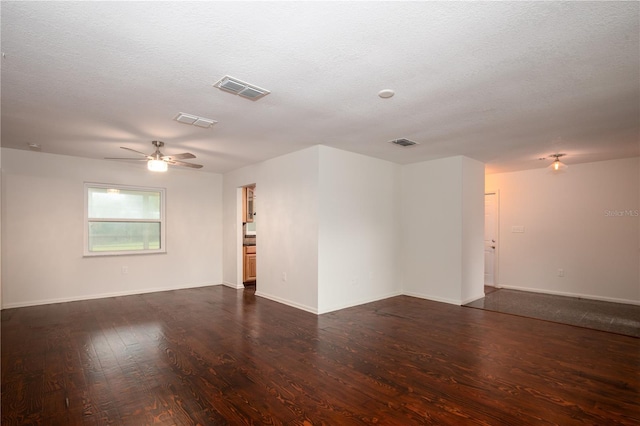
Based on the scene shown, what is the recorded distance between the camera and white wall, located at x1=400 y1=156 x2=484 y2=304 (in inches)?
213

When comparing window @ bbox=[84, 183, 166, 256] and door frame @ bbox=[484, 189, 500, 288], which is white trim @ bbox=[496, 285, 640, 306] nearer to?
door frame @ bbox=[484, 189, 500, 288]

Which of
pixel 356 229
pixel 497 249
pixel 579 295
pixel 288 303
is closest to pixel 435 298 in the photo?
pixel 356 229

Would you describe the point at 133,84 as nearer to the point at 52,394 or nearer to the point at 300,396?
the point at 52,394

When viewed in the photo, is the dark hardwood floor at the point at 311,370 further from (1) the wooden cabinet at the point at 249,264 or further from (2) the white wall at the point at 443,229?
(1) the wooden cabinet at the point at 249,264

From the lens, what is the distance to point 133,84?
2.71 metres

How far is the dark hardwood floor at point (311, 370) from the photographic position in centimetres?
225

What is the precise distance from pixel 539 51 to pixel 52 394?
4334 millimetres

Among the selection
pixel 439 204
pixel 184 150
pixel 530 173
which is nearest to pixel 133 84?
pixel 184 150

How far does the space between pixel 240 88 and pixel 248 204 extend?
465cm

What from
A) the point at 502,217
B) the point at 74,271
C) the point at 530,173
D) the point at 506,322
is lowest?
the point at 506,322

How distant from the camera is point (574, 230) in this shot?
6020mm

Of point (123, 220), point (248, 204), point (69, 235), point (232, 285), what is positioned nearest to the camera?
point (69, 235)

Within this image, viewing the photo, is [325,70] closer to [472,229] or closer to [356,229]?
[356,229]

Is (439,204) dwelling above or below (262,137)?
below
